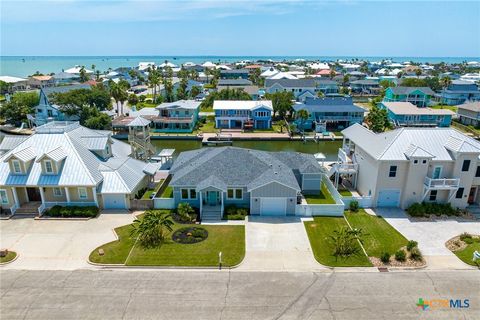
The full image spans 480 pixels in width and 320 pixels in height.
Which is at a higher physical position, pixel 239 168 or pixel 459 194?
pixel 239 168

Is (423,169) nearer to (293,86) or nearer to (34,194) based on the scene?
(34,194)

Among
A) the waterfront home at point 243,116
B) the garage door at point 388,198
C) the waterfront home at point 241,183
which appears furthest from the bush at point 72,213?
the waterfront home at point 243,116

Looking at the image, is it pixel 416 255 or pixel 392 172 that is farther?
pixel 392 172

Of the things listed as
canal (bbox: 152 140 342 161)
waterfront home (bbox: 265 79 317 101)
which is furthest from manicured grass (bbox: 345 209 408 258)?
waterfront home (bbox: 265 79 317 101)

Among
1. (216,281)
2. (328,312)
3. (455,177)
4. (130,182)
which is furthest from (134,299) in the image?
(455,177)

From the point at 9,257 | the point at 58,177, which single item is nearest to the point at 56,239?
the point at 9,257

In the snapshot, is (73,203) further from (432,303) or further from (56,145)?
(432,303)

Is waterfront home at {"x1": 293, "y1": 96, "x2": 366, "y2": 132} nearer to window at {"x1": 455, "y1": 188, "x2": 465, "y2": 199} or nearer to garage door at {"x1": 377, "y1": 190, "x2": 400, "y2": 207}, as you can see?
garage door at {"x1": 377, "y1": 190, "x2": 400, "y2": 207}
